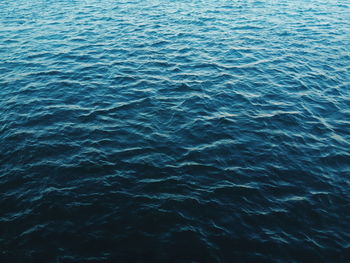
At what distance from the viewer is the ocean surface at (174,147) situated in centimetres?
1304

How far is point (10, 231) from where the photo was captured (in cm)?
1324

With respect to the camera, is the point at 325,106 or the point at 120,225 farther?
the point at 325,106

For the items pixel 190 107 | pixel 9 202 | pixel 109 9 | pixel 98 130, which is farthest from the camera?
pixel 109 9

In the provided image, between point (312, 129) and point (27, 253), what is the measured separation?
737 inches

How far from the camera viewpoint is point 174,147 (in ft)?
60.2

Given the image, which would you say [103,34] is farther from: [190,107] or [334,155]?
[334,155]

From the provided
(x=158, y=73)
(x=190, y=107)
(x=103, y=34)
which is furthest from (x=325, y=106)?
(x=103, y=34)

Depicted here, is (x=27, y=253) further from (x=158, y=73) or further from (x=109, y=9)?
(x=109, y=9)

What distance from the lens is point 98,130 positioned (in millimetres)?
19906

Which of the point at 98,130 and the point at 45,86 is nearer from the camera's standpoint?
the point at 98,130

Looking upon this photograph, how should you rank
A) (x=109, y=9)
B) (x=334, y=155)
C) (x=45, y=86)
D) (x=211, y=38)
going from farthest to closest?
(x=109, y=9) < (x=211, y=38) < (x=45, y=86) < (x=334, y=155)

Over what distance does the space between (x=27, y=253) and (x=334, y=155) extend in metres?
17.7

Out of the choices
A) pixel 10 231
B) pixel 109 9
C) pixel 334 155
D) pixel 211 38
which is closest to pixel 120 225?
pixel 10 231

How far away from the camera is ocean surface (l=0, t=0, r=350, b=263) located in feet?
42.8
